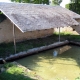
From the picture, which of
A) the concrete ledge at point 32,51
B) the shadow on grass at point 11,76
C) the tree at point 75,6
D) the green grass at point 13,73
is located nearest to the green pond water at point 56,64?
the concrete ledge at point 32,51

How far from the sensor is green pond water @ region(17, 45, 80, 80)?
1076 cm

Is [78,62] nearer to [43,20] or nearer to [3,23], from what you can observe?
[43,20]

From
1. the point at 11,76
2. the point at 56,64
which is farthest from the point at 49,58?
the point at 11,76

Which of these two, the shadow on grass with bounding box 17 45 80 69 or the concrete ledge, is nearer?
the shadow on grass with bounding box 17 45 80 69

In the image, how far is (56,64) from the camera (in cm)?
1274

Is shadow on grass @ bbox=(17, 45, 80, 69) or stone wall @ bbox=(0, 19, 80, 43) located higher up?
stone wall @ bbox=(0, 19, 80, 43)

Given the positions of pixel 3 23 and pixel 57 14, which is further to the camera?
pixel 57 14

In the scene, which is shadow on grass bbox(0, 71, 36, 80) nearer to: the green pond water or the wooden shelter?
the green pond water

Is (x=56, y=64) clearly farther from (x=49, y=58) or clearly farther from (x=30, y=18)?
(x=30, y=18)

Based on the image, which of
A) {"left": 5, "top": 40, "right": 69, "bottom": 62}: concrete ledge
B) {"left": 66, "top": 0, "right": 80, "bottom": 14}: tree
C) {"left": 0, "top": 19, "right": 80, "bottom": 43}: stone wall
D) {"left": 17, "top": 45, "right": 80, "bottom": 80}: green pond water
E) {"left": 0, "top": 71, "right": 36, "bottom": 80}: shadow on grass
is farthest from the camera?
{"left": 66, "top": 0, "right": 80, "bottom": 14}: tree

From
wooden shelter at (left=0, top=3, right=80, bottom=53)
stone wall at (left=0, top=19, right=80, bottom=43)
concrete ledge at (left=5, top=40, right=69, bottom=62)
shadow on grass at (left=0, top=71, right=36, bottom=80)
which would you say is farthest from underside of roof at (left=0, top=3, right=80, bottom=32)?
shadow on grass at (left=0, top=71, right=36, bottom=80)

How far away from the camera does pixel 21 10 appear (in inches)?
651

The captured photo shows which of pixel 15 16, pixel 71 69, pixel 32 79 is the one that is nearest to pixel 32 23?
pixel 15 16

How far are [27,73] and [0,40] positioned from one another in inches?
257
